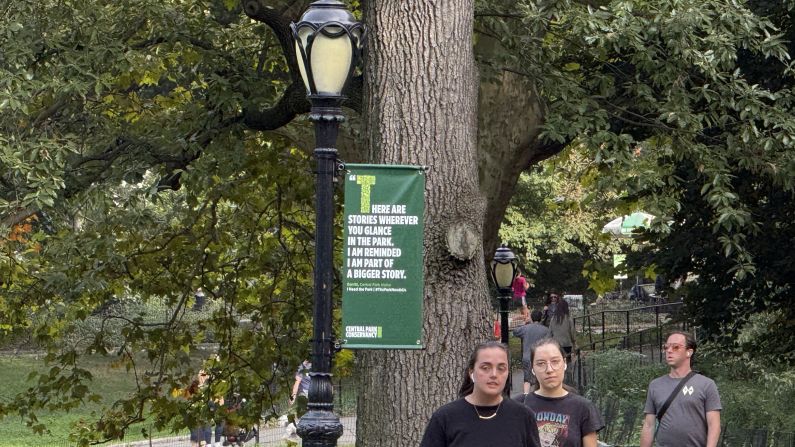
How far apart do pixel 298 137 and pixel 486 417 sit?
11248 millimetres

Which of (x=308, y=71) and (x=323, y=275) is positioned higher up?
(x=308, y=71)

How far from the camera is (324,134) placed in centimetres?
786

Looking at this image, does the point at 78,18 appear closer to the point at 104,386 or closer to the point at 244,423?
the point at 244,423

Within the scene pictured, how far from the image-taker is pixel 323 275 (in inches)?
304

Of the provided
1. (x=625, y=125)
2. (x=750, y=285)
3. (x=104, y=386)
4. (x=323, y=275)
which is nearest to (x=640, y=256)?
(x=750, y=285)

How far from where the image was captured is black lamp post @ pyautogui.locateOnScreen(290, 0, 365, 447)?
7.57 metres

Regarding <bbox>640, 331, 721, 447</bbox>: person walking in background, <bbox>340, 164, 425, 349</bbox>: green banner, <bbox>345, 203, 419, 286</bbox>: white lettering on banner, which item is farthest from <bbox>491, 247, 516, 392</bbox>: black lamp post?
<bbox>345, 203, 419, 286</bbox>: white lettering on banner

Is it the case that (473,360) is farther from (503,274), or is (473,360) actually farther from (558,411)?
(503,274)

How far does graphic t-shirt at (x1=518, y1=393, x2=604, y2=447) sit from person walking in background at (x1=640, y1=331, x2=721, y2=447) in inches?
88.2

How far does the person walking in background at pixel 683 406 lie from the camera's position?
29.1 feet

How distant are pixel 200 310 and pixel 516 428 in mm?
33569

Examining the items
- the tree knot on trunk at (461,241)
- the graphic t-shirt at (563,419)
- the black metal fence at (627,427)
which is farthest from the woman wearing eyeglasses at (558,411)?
the black metal fence at (627,427)

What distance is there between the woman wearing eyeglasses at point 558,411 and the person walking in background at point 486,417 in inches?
23.0

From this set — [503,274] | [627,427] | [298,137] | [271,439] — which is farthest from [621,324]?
[627,427]
